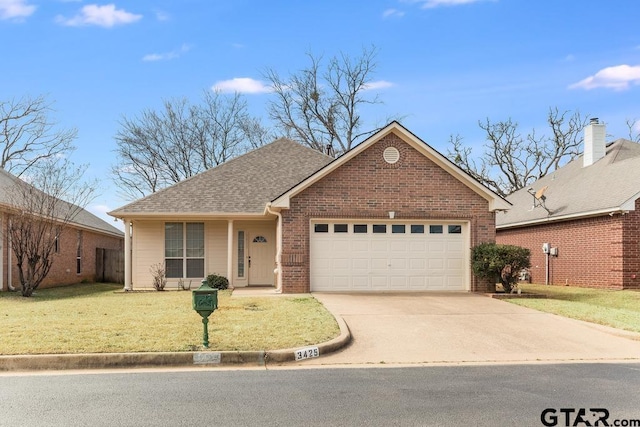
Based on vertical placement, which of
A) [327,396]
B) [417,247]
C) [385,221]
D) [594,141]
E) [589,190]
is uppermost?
[594,141]

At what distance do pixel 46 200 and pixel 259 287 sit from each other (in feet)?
26.7

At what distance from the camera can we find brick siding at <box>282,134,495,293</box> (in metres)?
16.3

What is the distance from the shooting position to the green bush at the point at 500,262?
15.6 meters

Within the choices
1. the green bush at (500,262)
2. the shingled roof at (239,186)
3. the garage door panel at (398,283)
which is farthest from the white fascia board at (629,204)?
the shingled roof at (239,186)

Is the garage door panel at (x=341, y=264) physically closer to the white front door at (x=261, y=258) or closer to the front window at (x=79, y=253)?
the white front door at (x=261, y=258)

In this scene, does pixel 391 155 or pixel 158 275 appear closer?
pixel 391 155

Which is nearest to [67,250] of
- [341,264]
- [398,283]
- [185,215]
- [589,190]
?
[185,215]

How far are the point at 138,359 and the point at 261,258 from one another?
1281 centimetres

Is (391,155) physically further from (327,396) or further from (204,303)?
(327,396)

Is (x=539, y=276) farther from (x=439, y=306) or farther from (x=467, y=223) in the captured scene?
(x=439, y=306)

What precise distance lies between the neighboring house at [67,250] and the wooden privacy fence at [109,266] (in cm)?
30

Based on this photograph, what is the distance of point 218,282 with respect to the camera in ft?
62.0

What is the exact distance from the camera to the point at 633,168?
20766 millimetres

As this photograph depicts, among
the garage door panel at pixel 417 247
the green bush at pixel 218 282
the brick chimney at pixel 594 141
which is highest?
the brick chimney at pixel 594 141
